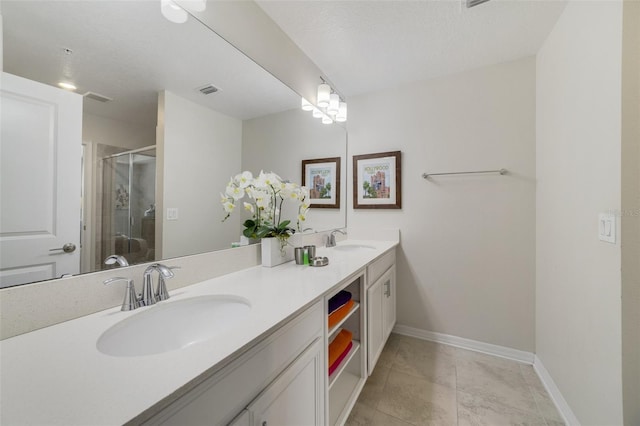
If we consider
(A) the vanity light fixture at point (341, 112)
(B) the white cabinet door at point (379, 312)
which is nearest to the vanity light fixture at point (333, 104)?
(A) the vanity light fixture at point (341, 112)

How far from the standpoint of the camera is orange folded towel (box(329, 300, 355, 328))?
116cm

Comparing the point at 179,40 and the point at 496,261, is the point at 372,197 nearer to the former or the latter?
the point at 496,261

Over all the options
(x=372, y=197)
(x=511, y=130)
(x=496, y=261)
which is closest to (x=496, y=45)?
(x=511, y=130)

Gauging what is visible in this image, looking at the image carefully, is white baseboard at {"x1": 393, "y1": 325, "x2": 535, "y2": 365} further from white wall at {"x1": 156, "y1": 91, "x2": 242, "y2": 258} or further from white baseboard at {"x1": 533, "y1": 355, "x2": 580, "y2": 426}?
white wall at {"x1": 156, "y1": 91, "x2": 242, "y2": 258}

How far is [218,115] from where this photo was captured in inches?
49.0

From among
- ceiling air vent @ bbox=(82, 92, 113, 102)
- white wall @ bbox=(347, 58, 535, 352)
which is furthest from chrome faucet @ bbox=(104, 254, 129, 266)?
white wall @ bbox=(347, 58, 535, 352)

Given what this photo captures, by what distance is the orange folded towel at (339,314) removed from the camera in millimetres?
1158

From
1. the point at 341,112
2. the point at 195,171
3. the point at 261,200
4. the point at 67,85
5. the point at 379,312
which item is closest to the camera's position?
the point at 67,85

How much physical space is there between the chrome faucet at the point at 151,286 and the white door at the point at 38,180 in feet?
0.60

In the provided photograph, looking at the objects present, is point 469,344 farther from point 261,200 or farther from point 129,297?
point 129,297

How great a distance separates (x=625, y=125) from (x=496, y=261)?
126 cm

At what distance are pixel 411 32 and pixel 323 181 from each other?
1.21 meters

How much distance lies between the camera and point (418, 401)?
152 cm

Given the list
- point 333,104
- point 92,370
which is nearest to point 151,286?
point 92,370
